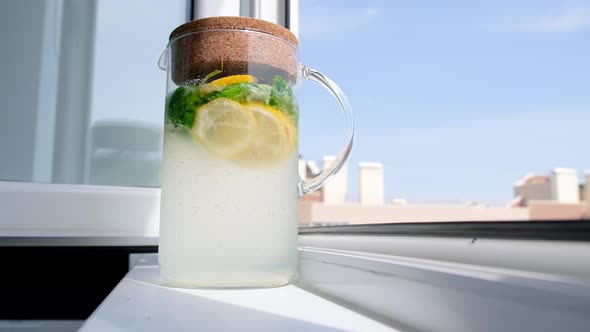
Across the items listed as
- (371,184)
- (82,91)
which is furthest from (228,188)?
(371,184)

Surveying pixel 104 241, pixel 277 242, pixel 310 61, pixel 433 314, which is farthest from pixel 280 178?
pixel 104 241

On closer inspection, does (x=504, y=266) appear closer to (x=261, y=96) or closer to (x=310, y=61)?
(x=261, y=96)

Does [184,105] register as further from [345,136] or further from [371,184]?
[371,184]

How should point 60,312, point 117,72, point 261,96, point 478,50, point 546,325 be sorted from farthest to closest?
1. point 478,50
2. point 117,72
3. point 60,312
4. point 261,96
5. point 546,325

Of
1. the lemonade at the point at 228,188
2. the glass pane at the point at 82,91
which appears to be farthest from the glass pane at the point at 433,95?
the glass pane at the point at 82,91

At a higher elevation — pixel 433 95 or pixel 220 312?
pixel 433 95

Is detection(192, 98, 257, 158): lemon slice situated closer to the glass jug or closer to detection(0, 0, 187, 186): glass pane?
the glass jug

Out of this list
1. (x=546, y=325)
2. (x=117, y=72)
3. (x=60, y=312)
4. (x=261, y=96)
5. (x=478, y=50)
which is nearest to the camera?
(x=546, y=325)
